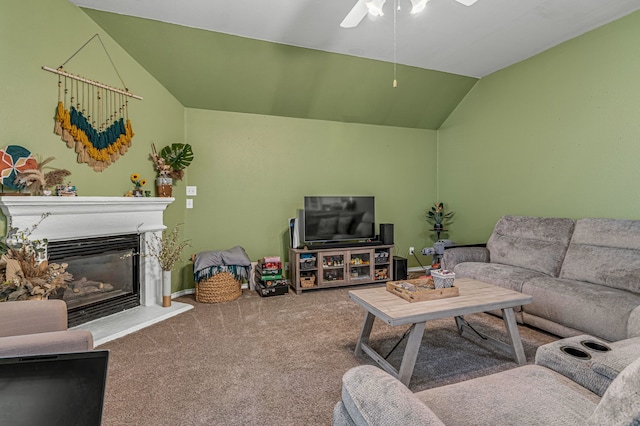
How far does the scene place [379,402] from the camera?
Answer: 2.87ft

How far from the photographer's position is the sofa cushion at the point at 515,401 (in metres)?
1.01

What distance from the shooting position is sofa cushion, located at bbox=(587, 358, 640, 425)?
22.1 inches

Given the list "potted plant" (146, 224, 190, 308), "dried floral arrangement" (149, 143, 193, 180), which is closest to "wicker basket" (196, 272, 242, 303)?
"potted plant" (146, 224, 190, 308)

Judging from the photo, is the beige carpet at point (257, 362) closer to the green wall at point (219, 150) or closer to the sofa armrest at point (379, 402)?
the sofa armrest at point (379, 402)

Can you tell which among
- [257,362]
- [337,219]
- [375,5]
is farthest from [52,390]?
[337,219]

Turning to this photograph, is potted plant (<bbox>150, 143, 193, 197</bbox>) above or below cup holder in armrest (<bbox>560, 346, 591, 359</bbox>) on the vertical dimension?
above

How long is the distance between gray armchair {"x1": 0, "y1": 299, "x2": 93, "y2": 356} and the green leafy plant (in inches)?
176

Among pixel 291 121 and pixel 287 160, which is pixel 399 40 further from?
pixel 287 160

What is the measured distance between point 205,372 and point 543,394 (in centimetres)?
185

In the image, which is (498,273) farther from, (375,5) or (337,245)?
(375,5)

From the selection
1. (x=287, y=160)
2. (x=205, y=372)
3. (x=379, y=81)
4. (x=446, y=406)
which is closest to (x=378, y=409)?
(x=446, y=406)

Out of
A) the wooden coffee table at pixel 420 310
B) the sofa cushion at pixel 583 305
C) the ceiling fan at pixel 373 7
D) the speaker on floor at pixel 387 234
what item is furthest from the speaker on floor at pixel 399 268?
the ceiling fan at pixel 373 7

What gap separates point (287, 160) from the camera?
14.0 ft

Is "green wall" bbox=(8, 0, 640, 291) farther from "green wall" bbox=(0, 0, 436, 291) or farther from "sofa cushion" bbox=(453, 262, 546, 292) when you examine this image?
"sofa cushion" bbox=(453, 262, 546, 292)
